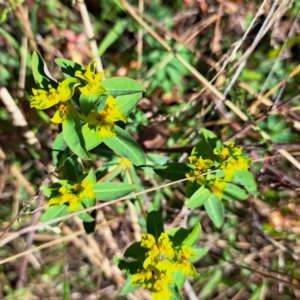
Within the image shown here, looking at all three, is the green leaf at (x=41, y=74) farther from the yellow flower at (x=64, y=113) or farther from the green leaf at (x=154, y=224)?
the green leaf at (x=154, y=224)

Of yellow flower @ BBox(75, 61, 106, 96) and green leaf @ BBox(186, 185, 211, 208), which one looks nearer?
yellow flower @ BBox(75, 61, 106, 96)

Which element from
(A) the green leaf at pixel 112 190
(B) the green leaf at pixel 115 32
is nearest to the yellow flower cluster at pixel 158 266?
(A) the green leaf at pixel 112 190

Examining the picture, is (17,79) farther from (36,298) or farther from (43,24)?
(36,298)

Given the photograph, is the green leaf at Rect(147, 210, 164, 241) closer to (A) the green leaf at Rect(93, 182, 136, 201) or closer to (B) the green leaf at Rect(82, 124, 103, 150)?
(A) the green leaf at Rect(93, 182, 136, 201)

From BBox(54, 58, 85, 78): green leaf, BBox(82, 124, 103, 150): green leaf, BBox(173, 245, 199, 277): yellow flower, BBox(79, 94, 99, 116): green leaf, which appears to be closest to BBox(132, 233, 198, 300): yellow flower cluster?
BBox(173, 245, 199, 277): yellow flower

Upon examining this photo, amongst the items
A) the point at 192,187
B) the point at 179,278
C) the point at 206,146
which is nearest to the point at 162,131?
the point at 206,146
